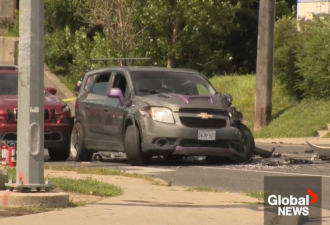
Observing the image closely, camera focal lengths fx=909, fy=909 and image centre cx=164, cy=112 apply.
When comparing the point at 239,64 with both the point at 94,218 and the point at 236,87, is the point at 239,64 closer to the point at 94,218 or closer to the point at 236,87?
the point at 236,87

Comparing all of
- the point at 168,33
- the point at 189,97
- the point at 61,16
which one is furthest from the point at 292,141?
the point at 61,16

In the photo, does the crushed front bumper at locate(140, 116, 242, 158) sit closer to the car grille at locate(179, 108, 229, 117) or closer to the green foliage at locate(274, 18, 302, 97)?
the car grille at locate(179, 108, 229, 117)

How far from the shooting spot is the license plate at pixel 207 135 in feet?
50.3

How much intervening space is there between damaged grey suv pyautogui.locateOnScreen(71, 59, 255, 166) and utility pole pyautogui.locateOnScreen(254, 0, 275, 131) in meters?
7.86

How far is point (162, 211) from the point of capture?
9.34m

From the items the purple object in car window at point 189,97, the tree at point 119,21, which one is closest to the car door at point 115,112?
the purple object in car window at point 189,97

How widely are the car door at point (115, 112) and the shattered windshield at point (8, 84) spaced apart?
224 cm

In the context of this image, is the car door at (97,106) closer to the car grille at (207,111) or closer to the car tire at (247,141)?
the car grille at (207,111)

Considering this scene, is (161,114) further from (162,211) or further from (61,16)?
(61,16)

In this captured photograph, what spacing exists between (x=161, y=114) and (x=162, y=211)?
6.16 m

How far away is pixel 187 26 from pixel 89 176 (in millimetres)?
20695

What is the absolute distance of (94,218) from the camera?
28.6 ft

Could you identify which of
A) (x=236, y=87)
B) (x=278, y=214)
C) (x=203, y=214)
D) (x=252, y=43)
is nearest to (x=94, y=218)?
(x=203, y=214)
